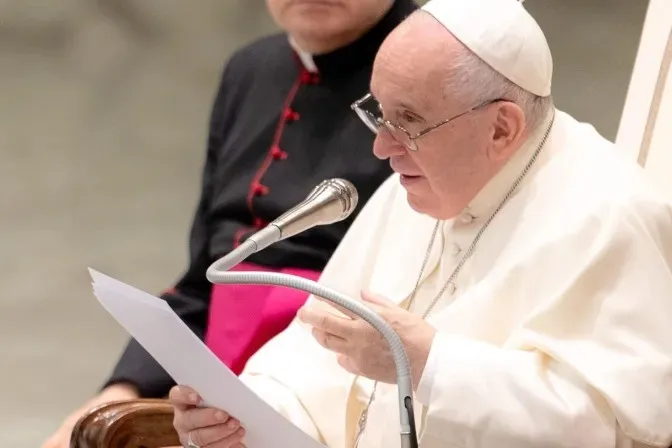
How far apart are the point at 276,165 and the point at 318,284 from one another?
841 mm

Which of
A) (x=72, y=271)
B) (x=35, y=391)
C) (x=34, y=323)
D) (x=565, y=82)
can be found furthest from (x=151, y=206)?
(x=565, y=82)

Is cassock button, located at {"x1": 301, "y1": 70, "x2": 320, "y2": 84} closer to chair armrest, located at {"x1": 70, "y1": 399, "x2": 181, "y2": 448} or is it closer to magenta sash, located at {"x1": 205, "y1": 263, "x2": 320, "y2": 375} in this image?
magenta sash, located at {"x1": 205, "y1": 263, "x2": 320, "y2": 375}

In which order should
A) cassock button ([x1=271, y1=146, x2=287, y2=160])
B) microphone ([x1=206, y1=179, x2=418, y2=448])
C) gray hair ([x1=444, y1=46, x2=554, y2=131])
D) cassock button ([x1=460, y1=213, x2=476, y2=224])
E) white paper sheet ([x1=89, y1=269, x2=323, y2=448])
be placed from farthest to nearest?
cassock button ([x1=271, y1=146, x2=287, y2=160]), cassock button ([x1=460, y1=213, x2=476, y2=224]), gray hair ([x1=444, y1=46, x2=554, y2=131]), white paper sheet ([x1=89, y1=269, x2=323, y2=448]), microphone ([x1=206, y1=179, x2=418, y2=448])

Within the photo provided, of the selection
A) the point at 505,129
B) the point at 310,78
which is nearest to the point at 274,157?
the point at 310,78

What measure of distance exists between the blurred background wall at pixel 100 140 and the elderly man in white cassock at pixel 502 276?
1839 millimetres

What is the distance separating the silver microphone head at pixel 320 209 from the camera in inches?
44.2

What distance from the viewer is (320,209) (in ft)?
3.74

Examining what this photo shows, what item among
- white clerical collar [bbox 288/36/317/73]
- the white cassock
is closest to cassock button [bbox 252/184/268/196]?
white clerical collar [bbox 288/36/317/73]

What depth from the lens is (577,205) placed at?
1.23m

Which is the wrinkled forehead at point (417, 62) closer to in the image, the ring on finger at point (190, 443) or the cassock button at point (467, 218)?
the cassock button at point (467, 218)

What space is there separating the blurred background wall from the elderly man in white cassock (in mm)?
1839

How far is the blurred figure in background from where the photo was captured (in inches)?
69.2

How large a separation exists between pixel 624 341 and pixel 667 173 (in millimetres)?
536

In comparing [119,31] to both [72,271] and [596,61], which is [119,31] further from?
[596,61]
